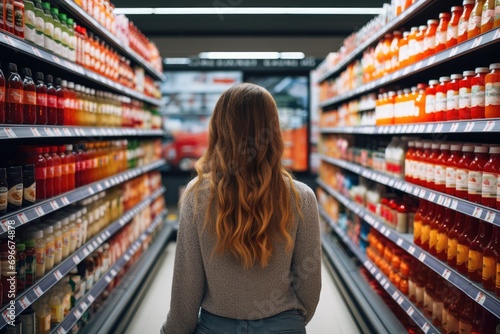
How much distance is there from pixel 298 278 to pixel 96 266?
2338 mm

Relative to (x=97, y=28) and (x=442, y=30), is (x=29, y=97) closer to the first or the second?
(x=97, y=28)

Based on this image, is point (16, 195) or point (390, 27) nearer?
point (16, 195)

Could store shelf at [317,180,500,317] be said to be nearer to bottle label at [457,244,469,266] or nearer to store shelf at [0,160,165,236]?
bottle label at [457,244,469,266]

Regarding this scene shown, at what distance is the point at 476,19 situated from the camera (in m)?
2.44

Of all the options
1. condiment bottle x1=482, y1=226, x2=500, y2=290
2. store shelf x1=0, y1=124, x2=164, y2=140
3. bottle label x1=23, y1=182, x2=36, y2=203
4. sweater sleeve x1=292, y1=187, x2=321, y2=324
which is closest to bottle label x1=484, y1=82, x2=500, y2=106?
condiment bottle x1=482, y1=226, x2=500, y2=290

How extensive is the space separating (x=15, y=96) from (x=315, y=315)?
305 cm

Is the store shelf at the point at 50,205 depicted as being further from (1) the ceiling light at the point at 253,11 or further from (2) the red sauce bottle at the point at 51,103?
(1) the ceiling light at the point at 253,11

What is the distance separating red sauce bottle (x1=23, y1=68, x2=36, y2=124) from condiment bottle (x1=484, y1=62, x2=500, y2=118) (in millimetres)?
2169

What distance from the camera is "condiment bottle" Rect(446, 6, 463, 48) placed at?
2701 millimetres

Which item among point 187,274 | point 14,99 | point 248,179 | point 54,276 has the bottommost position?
point 54,276

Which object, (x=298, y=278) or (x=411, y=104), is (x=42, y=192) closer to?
(x=298, y=278)

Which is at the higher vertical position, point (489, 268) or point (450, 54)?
point (450, 54)

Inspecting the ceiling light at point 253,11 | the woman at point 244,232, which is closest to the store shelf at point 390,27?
the ceiling light at point 253,11

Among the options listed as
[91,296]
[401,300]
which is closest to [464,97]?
[401,300]
